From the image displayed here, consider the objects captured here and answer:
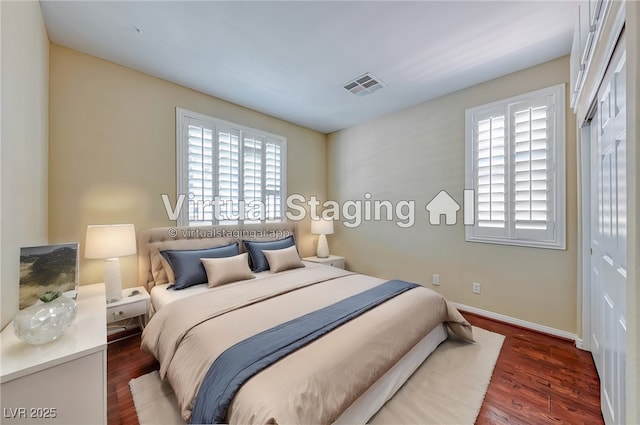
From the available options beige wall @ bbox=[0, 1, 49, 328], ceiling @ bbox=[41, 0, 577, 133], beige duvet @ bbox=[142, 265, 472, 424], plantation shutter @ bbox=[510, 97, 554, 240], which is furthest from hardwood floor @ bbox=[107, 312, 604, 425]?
ceiling @ bbox=[41, 0, 577, 133]

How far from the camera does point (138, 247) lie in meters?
2.74

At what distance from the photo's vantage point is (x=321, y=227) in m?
4.34

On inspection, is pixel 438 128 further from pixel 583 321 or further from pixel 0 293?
pixel 0 293

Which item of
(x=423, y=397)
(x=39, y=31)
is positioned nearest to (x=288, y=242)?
(x=423, y=397)

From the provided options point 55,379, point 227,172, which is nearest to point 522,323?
point 55,379

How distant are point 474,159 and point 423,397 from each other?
2.61 metres

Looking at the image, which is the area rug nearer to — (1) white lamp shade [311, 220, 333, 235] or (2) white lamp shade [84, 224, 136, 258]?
(2) white lamp shade [84, 224, 136, 258]

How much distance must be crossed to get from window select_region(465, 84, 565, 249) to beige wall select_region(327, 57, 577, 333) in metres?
0.09

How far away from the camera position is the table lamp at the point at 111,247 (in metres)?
2.23

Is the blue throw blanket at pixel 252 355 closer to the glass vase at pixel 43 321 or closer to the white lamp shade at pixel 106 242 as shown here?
the glass vase at pixel 43 321

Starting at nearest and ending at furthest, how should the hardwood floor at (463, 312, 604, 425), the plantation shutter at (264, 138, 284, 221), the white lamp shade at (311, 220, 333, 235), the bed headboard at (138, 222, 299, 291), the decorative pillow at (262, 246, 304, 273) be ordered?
1. the hardwood floor at (463, 312, 604, 425)
2. the bed headboard at (138, 222, 299, 291)
3. the decorative pillow at (262, 246, 304, 273)
4. the plantation shutter at (264, 138, 284, 221)
5. the white lamp shade at (311, 220, 333, 235)

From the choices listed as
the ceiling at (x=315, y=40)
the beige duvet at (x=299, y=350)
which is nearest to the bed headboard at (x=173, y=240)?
the beige duvet at (x=299, y=350)

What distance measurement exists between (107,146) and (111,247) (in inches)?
42.8

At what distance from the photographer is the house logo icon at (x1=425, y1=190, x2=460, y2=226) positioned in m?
3.27
